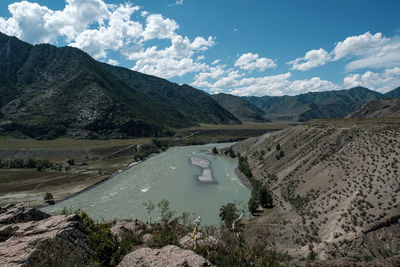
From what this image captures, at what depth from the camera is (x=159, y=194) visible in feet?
220

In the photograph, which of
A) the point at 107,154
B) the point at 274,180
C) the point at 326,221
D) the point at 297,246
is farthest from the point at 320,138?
the point at 107,154

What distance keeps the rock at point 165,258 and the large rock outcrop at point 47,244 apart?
290 cm

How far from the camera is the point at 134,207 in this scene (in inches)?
2267

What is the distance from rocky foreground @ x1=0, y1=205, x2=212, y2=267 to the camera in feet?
36.8

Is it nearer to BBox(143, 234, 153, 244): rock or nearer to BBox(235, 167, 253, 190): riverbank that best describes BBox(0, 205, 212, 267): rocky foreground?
BBox(143, 234, 153, 244): rock

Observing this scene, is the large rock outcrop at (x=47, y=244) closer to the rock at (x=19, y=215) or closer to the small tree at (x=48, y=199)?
the rock at (x=19, y=215)

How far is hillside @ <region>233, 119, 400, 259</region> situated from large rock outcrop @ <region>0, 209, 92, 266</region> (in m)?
15.3

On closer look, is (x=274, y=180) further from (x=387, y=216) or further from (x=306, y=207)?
(x=387, y=216)

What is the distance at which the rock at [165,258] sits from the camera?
471 inches

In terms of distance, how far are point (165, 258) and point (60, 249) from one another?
5.43 m

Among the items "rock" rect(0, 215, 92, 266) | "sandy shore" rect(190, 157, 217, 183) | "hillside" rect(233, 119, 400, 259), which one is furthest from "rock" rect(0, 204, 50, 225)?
"sandy shore" rect(190, 157, 217, 183)

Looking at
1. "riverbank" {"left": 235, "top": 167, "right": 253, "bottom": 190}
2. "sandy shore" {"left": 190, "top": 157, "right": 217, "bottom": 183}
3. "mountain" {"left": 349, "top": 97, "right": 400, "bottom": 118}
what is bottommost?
"riverbank" {"left": 235, "top": 167, "right": 253, "bottom": 190}

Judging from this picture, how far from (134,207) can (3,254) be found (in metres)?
47.9

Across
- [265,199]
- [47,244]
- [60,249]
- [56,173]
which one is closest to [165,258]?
[60,249]
